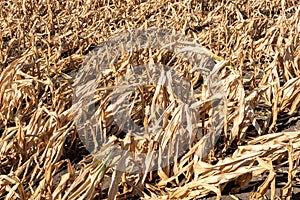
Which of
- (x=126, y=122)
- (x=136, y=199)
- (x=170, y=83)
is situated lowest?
(x=136, y=199)

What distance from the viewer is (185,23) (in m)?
4.40

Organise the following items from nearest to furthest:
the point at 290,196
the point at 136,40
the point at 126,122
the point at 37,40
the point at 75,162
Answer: the point at 290,196, the point at 75,162, the point at 126,122, the point at 136,40, the point at 37,40

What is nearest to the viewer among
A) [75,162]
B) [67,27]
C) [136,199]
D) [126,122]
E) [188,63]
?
[136,199]

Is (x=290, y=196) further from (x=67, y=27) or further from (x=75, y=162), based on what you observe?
(x=67, y=27)

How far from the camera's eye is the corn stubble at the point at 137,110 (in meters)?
2.29

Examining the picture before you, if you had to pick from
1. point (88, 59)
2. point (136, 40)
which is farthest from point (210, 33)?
point (88, 59)

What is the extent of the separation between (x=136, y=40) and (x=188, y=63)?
544 millimetres

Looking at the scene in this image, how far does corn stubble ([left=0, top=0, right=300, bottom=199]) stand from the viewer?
2291 mm

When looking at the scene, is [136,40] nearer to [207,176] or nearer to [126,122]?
[126,122]

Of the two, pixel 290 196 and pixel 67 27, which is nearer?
pixel 290 196

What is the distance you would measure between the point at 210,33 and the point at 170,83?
4.76ft

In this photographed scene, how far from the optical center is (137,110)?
10.4 feet

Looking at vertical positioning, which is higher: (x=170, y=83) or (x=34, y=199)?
(x=170, y=83)

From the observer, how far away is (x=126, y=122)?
3107 mm
